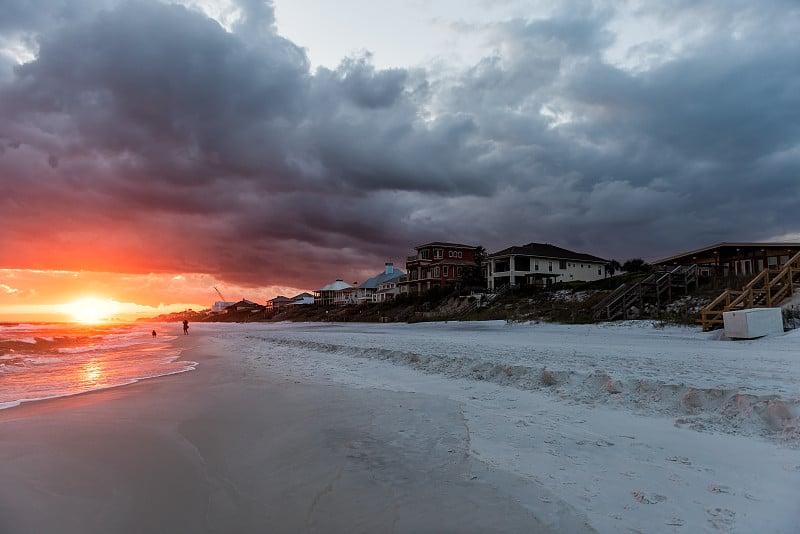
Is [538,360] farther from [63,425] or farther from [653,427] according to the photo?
[63,425]

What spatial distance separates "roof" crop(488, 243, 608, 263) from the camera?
6181 centimetres

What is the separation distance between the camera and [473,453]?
5301 mm

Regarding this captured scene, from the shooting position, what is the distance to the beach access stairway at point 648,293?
2822 cm

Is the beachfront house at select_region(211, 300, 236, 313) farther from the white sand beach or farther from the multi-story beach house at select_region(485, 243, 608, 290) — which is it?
the white sand beach

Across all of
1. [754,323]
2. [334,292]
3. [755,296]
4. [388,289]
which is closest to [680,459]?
[754,323]

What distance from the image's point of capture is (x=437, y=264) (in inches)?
3031

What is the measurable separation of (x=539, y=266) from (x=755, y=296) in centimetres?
4149

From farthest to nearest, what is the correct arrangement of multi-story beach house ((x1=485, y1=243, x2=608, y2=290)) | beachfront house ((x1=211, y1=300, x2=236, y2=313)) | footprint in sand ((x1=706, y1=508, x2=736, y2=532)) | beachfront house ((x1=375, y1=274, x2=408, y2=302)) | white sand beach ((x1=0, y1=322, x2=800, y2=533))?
beachfront house ((x1=211, y1=300, x2=236, y2=313)) < beachfront house ((x1=375, y1=274, x2=408, y2=302)) < multi-story beach house ((x1=485, y1=243, x2=608, y2=290)) < white sand beach ((x1=0, y1=322, x2=800, y2=533)) < footprint in sand ((x1=706, y1=508, x2=736, y2=532))

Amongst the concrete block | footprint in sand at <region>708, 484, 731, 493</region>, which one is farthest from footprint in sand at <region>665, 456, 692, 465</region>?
the concrete block

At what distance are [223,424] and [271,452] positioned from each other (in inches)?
78.5

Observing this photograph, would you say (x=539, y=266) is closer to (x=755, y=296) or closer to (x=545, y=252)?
(x=545, y=252)

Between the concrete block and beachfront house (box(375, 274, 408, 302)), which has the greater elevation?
beachfront house (box(375, 274, 408, 302))

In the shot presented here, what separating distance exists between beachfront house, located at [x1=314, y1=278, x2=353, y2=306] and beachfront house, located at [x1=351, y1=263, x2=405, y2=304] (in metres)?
3.70

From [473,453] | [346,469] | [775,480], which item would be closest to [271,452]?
[346,469]
